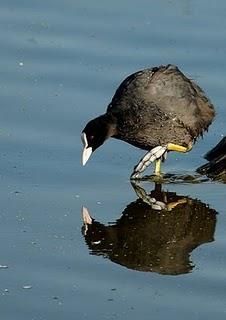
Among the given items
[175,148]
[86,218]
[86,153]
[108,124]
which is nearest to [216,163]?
[175,148]

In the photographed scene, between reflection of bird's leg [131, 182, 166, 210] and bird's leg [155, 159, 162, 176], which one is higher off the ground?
bird's leg [155, 159, 162, 176]

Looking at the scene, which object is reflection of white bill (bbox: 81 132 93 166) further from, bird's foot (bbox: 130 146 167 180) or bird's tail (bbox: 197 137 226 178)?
bird's tail (bbox: 197 137 226 178)

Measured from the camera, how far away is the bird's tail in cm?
917

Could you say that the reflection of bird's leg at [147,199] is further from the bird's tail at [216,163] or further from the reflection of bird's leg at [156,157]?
the bird's tail at [216,163]

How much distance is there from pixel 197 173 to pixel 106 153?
0.74 metres

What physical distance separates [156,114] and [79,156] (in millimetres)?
654

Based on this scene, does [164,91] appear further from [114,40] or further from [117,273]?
[117,273]

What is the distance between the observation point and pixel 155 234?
7.74m

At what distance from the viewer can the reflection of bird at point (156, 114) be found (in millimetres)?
9312

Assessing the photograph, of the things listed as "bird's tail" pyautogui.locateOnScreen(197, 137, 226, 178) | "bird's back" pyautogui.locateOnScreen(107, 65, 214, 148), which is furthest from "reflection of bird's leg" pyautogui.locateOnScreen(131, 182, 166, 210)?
"bird's back" pyautogui.locateOnScreen(107, 65, 214, 148)

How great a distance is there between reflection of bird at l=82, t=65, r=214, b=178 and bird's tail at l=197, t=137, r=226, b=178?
0.67 feet

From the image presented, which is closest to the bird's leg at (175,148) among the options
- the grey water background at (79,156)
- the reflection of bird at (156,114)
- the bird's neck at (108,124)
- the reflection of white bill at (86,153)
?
the reflection of bird at (156,114)

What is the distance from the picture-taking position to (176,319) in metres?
6.29

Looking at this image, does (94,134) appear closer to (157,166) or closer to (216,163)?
(157,166)
